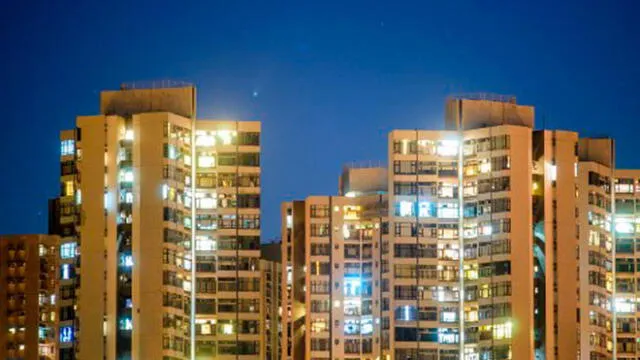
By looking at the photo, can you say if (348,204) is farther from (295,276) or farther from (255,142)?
(255,142)

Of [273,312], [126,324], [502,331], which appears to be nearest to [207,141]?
[126,324]

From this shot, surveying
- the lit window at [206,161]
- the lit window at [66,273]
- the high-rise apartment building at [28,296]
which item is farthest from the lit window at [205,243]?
the high-rise apartment building at [28,296]

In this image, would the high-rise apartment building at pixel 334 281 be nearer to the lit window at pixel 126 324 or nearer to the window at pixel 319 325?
the window at pixel 319 325

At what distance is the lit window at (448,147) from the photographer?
350ft

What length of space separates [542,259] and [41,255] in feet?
150

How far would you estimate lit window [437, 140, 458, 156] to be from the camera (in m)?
107

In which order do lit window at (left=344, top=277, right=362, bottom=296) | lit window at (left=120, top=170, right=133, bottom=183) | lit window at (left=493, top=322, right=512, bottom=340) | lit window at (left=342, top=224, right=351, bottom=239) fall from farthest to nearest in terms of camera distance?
lit window at (left=342, top=224, right=351, bottom=239), lit window at (left=344, top=277, right=362, bottom=296), lit window at (left=493, top=322, right=512, bottom=340), lit window at (left=120, top=170, right=133, bottom=183)

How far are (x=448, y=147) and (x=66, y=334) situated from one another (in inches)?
1484

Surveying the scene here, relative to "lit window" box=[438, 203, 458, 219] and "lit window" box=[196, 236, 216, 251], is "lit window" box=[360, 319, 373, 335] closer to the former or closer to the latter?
"lit window" box=[438, 203, 458, 219]

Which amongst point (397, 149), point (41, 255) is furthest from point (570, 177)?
point (41, 255)

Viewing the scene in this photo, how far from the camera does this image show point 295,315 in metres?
128

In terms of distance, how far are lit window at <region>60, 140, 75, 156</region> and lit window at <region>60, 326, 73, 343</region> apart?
75.1 ft

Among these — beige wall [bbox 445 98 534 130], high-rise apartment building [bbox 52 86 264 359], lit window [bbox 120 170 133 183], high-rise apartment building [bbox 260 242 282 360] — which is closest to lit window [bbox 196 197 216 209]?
high-rise apartment building [bbox 52 86 264 359]

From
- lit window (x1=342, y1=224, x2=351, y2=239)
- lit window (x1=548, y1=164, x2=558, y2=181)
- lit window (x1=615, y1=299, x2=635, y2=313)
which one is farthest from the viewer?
lit window (x1=342, y1=224, x2=351, y2=239)
